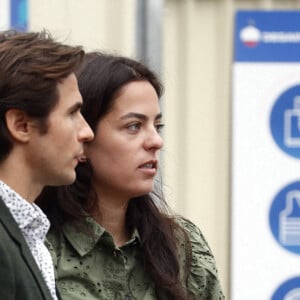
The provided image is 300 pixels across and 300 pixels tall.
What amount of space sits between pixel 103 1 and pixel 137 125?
6.37 feet

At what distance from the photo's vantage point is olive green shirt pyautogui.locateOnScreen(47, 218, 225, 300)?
3.15 m

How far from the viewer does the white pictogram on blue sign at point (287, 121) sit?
17.5 ft

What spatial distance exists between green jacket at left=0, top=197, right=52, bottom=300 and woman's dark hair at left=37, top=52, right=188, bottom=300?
82 cm

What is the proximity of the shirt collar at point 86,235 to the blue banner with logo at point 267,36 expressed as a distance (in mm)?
2202

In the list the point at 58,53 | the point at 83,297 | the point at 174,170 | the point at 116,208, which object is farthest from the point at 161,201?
the point at 174,170

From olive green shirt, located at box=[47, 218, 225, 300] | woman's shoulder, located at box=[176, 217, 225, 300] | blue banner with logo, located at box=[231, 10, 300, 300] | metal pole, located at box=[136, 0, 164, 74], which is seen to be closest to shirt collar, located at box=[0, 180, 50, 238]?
olive green shirt, located at box=[47, 218, 225, 300]

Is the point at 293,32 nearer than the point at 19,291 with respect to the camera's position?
No

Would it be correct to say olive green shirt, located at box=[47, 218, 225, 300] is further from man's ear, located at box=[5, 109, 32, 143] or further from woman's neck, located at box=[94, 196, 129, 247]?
man's ear, located at box=[5, 109, 32, 143]

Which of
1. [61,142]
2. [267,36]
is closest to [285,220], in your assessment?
[267,36]

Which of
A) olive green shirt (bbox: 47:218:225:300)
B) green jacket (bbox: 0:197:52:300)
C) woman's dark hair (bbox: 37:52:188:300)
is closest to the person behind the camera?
green jacket (bbox: 0:197:52:300)

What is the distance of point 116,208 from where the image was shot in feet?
10.8

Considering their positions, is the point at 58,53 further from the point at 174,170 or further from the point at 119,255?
the point at 174,170

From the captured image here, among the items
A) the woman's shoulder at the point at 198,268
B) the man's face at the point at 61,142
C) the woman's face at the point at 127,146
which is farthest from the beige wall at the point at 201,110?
the man's face at the point at 61,142

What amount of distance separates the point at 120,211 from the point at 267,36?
221 cm
